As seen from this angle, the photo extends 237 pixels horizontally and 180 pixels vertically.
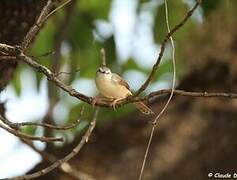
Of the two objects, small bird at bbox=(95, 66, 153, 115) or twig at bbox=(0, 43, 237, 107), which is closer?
twig at bbox=(0, 43, 237, 107)

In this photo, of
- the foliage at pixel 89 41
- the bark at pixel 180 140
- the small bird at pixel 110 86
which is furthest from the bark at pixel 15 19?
the bark at pixel 180 140

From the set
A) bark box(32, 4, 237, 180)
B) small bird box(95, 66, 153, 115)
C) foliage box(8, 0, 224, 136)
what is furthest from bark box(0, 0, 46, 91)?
bark box(32, 4, 237, 180)

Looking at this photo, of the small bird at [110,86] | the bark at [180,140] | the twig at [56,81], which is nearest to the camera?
the twig at [56,81]

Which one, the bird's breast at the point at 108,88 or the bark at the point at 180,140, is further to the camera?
the bark at the point at 180,140

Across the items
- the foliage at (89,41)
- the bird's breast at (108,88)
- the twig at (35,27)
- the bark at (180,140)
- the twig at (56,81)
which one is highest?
the foliage at (89,41)

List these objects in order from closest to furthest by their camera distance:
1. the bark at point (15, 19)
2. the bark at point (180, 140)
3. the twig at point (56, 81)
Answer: the twig at point (56, 81) < the bark at point (15, 19) < the bark at point (180, 140)

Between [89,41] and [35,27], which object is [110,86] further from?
[35,27]

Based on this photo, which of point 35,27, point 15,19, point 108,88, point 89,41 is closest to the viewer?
point 35,27

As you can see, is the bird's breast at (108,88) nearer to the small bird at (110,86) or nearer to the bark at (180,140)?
the small bird at (110,86)

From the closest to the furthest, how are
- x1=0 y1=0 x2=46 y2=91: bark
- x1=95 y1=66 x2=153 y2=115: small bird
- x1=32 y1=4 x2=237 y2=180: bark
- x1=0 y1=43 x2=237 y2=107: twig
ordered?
x1=0 y1=43 x2=237 y2=107: twig
x1=0 y1=0 x2=46 y2=91: bark
x1=95 y1=66 x2=153 y2=115: small bird
x1=32 y1=4 x2=237 y2=180: bark

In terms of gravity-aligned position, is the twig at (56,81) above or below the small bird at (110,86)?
below

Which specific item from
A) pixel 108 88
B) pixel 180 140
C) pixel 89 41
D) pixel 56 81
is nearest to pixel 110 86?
pixel 108 88

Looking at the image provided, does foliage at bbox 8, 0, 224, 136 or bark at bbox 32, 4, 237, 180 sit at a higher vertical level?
foliage at bbox 8, 0, 224, 136

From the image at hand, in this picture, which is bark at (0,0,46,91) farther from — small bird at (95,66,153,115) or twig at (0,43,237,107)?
twig at (0,43,237,107)
